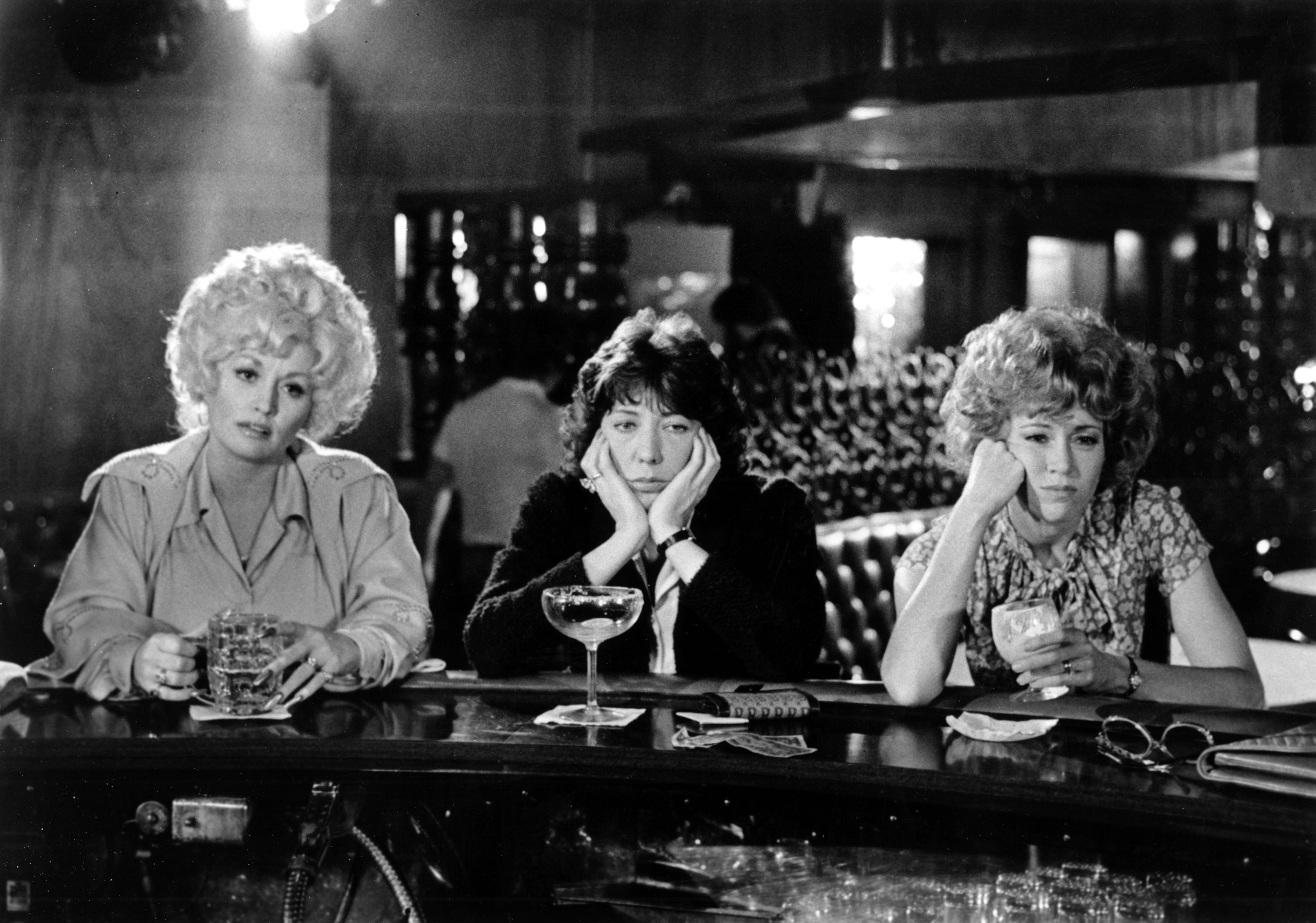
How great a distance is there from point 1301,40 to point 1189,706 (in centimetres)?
285

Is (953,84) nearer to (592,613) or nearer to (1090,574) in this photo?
(1090,574)

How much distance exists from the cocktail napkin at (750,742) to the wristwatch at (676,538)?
0.58 m

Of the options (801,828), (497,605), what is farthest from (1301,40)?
(801,828)

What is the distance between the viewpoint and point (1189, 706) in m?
2.11

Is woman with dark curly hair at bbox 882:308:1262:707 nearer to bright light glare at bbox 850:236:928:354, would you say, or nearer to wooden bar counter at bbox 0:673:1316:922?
wooden bar counter at bbox 0:673:1316:922

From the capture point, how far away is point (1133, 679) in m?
2.32

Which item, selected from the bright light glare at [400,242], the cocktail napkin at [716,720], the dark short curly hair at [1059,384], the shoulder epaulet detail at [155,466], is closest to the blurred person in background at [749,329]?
the bright light glare at [400,242]

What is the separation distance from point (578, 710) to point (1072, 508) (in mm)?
962

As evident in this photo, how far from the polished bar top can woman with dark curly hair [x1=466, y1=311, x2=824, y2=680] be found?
0.29 metres

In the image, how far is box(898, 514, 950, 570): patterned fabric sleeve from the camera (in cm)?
250

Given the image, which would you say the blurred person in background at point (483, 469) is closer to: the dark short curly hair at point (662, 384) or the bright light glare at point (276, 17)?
the bright light glare at point (276, 17)

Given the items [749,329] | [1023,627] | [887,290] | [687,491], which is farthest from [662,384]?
[887,290]

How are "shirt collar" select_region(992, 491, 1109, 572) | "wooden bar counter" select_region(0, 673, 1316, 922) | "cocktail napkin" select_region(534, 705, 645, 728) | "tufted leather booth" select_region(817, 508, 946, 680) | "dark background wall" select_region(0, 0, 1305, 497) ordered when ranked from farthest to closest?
Result: 1. "dark background wall" select_region(0, 0, 1305, 497)
2. "tufted leather booth" select_region(817, 508, 946, 680)
3. "shirt collar" select_region(992, 491, 1109, 572)
4. "cocktail napkin" select_region(534, 705, 645, 728)
5. "wooden bar counter" select_region(0, 673, 1316, 922)

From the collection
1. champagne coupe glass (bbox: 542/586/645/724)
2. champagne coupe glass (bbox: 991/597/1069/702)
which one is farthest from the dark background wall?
champagne coupe glass (bbox: 991/597/1069/702)
